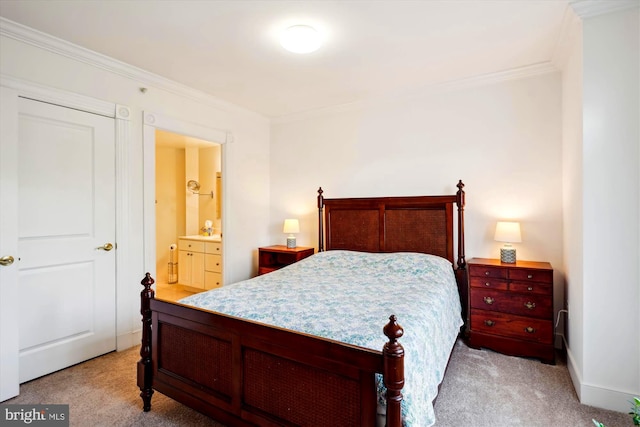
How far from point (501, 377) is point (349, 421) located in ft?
5.41

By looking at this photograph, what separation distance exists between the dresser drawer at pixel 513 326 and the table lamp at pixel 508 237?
485 mm

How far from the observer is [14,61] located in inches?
89.6

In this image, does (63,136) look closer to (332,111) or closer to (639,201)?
(332,111)

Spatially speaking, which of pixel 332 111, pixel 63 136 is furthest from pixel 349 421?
pixel 332 111

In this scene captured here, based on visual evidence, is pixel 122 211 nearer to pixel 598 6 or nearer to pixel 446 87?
Result: pixel 446 87

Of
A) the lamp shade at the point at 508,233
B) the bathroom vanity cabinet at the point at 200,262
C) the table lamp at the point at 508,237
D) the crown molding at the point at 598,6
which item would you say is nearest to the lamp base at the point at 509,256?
the table lamp at the point at 508,237

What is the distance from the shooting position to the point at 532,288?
2646mm

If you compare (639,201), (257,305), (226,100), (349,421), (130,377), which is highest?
(226,100)

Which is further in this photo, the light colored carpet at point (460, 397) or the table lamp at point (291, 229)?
the table lamp at point (291, 229)

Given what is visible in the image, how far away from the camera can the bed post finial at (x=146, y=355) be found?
77.8 inches

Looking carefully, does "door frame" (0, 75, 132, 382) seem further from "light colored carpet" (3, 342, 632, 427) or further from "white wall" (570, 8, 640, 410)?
"white wall" (570, 8, 640, 410)

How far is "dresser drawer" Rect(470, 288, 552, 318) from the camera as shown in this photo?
8.58ft

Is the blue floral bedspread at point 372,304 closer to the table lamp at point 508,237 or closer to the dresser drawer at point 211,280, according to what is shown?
the table lamp at point 508,237

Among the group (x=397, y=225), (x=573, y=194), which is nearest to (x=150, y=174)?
(x=397, y=225)
